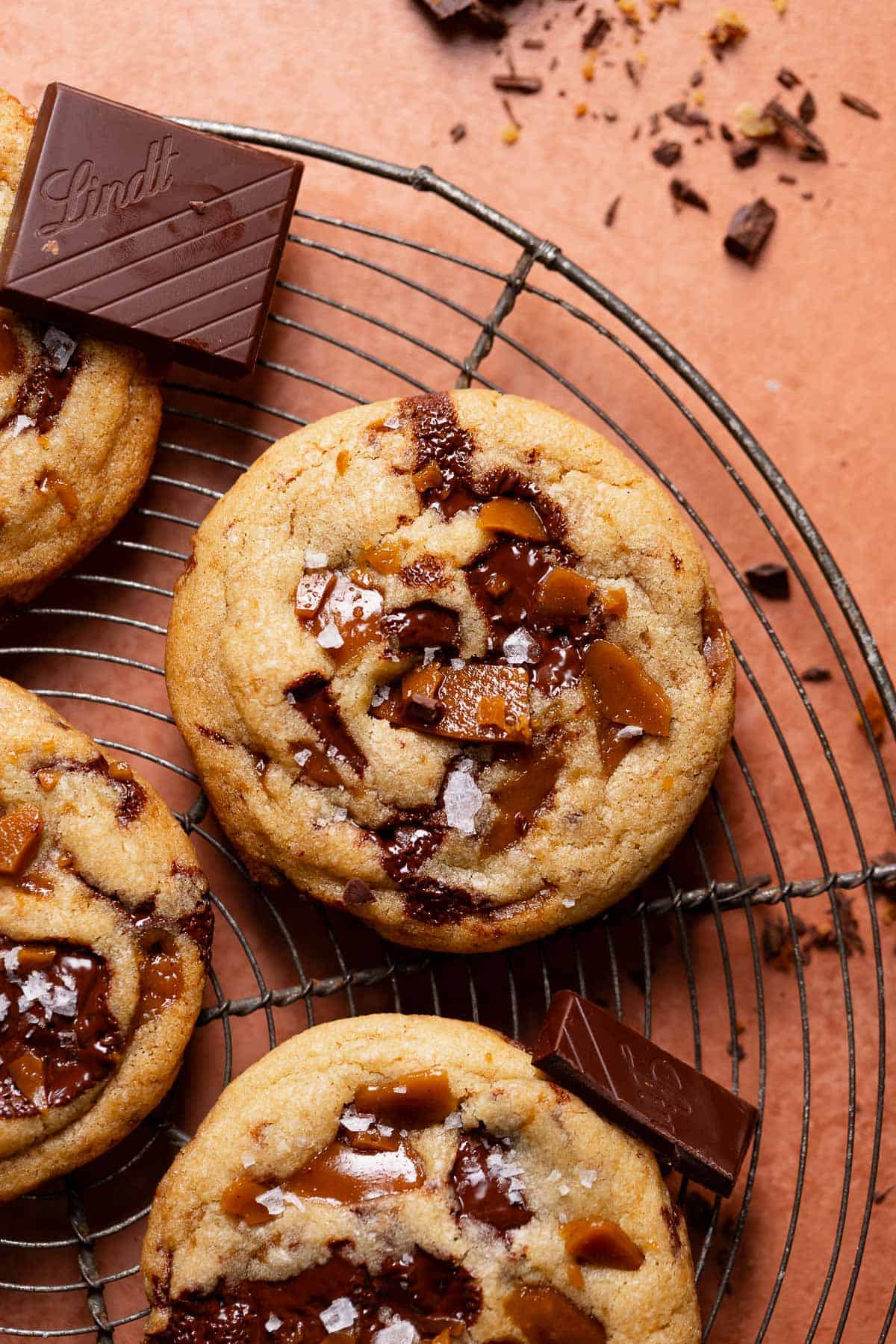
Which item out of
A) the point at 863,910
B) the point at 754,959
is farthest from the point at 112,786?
the point at 863,910

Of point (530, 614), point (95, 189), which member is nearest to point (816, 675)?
point (530, 614)

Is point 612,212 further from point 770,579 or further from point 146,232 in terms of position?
point 146,232

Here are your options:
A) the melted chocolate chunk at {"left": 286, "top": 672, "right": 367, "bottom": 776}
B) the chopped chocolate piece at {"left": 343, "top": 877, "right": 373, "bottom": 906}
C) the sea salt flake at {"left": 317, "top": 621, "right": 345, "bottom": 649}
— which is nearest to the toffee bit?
the sea salt flake at {"left": 317, "top": 621, "right": 345, "bottom": 649}

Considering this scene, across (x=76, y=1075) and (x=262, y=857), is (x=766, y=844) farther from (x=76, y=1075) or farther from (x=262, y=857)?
(x=76, y=1075)

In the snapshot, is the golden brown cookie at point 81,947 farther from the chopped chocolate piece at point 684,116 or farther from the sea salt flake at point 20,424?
the chopped chocolate piece at point 684,116

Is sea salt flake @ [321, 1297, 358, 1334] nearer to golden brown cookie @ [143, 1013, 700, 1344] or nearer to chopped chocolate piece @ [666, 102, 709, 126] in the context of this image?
golden brown cookie @ [143, 1013, 700, 1344]

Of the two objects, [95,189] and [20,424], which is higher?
[95,189]
